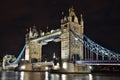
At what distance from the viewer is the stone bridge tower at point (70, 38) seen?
67062 millimetres

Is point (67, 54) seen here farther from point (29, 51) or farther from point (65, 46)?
point (29, 51)

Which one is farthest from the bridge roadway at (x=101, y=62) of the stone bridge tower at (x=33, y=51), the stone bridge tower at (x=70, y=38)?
the stone bridge tower at (x=33, y=51)

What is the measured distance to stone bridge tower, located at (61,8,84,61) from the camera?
220 ft

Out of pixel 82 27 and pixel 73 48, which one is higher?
pixel 82 27

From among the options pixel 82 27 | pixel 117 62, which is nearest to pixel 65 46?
pixel 82 27

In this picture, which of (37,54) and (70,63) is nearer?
(70,63)

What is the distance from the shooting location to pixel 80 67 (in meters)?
61.6

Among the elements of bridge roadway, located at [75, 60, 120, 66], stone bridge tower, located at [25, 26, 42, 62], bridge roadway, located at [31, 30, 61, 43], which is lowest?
bridge roadway, located at [75, 60, 120, 66]

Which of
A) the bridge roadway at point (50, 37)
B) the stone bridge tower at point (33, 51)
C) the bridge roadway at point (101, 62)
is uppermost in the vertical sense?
the bridge roadway at point (50, 37)

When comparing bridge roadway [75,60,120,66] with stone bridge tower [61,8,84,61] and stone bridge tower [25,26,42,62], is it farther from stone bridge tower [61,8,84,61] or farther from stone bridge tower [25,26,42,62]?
stone bridge tower [25,26,42,62]

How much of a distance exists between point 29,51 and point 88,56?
31.4 metres

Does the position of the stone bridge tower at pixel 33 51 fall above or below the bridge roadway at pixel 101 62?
above

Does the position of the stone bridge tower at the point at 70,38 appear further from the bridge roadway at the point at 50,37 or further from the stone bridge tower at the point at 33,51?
the stone bridge tower at the point at 33,51

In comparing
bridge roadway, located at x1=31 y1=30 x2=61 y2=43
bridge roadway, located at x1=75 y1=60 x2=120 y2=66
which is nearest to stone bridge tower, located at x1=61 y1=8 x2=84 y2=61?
bridge roadway, located at x1=31 y1=30 x2=61 y2=43
